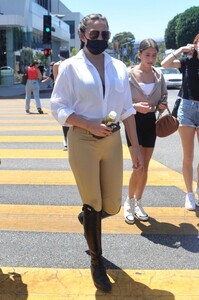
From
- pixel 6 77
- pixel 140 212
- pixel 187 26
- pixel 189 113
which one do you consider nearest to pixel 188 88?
pixel 189 113

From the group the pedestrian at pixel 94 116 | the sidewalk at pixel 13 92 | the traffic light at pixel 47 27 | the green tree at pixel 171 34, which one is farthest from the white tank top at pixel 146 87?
the green tree at pixel 171 34

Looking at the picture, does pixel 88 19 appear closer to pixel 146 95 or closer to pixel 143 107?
pixel 143 107

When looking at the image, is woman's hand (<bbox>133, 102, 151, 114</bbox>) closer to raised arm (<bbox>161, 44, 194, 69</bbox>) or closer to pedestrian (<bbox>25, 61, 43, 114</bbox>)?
raised arm (<bbox>161, 44, 194, 69</bbox>)

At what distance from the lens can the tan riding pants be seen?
3.40 m

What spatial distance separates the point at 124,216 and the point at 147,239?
0.59 meters

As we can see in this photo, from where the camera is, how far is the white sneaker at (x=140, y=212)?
16.3 ft

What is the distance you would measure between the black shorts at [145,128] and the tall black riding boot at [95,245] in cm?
136

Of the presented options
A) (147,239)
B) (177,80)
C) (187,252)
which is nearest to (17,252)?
(147,239)

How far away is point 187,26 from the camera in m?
76.6

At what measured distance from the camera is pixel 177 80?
95.3ft

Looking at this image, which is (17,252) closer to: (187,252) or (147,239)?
(147,239)

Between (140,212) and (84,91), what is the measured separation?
2.13m

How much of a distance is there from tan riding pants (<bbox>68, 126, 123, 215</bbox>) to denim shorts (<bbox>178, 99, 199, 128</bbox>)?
5.71 feet

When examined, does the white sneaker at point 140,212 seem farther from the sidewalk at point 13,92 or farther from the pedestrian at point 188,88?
the sidewalk at point 13,92
